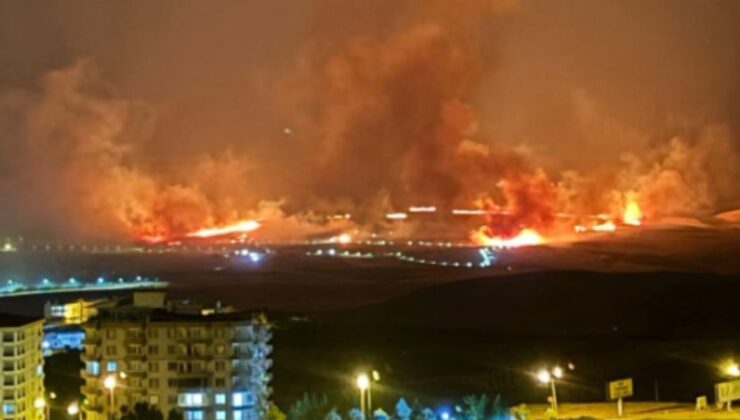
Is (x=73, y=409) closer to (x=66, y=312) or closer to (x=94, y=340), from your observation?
(x=94, y=340)

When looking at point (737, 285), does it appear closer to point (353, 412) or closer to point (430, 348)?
point (430, 348)

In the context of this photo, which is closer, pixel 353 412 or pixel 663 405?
pixel 353 412

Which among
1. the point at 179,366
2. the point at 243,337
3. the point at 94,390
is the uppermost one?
the point at 243,337

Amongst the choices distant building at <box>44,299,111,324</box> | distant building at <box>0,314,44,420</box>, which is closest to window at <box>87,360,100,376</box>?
distant building at <box>0,314,44,420</box>

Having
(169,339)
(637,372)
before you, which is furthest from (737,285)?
(169,339)

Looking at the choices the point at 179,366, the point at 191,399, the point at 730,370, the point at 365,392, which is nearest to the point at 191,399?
the point at 191,399

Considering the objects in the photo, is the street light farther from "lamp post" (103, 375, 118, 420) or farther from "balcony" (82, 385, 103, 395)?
"lamp post" (103, 375, 118, 420)

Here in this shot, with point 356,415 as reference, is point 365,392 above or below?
above
